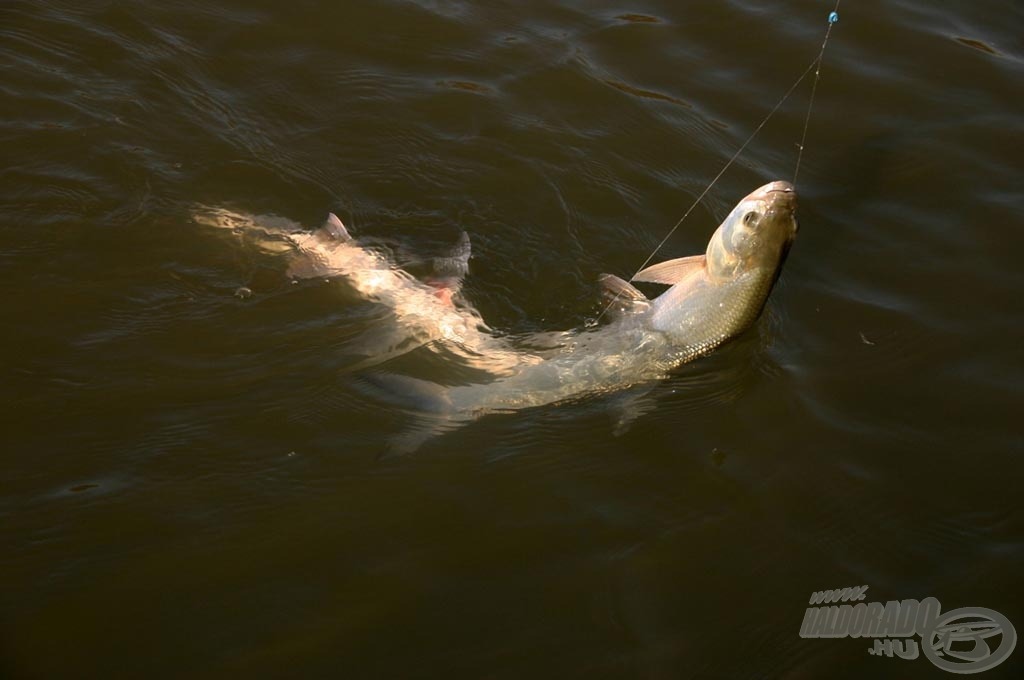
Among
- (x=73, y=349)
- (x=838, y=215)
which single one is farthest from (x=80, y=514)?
(x=838, y=215)

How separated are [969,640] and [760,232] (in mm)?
2026

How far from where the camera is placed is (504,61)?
24.5 ft

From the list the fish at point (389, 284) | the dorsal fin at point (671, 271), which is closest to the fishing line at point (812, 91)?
the dorsal fin at point (671, 271)

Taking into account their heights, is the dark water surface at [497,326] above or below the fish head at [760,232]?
below

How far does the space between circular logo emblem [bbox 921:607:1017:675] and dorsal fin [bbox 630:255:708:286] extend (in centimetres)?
199

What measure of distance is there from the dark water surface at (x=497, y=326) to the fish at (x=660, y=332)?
5.3 inches

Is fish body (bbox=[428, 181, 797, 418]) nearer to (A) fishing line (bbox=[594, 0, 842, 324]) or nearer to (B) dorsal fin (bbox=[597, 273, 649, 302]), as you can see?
(B) dorsal fin (bbox=[597, 273, 649, 302])

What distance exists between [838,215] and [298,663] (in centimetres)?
480

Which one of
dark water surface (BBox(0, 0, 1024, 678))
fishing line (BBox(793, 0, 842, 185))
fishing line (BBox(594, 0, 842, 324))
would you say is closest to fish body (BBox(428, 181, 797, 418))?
dark water surface (BBox(0, 0, 1024, 678))

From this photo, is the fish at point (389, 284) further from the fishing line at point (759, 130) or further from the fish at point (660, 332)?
the fishing line at point (759, 130)

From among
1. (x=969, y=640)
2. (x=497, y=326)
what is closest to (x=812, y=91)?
(x=497, y=326)

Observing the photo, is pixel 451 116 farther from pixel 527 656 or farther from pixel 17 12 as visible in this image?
pixel 527 656

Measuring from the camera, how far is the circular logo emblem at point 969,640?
156 inches

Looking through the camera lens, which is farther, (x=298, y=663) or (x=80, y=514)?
(x=80, y=514)
